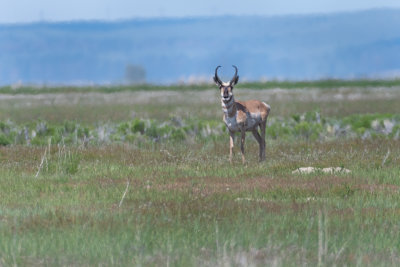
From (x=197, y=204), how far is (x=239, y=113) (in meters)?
5.01

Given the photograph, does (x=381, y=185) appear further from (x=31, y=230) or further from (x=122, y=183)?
(x=31, y=230)

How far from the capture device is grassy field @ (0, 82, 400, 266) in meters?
8.02

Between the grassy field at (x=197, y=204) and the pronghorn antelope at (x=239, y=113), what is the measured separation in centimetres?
55

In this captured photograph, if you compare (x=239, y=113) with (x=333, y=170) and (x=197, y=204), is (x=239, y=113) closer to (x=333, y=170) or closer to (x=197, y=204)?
(x=333, y=170)

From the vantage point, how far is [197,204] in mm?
10477

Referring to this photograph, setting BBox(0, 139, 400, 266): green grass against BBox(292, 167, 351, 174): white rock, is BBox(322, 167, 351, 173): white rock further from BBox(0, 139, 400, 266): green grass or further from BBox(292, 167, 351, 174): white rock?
BBox(0, 139, 400, 266): green grass

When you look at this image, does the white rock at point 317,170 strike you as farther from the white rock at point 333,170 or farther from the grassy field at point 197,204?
the grassy field at point 197,204

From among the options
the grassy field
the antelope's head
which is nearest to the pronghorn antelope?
the antelope's head

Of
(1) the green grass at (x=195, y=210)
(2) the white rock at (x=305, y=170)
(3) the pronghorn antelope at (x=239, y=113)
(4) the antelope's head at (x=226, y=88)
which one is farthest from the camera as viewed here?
(3) the pronghorn antelope at (x=239, y=113)

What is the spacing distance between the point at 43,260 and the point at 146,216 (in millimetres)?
2164

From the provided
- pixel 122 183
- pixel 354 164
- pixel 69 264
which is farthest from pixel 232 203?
pixel 354 164

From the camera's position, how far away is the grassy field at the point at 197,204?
8016 mm

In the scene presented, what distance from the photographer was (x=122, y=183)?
12.4 metres

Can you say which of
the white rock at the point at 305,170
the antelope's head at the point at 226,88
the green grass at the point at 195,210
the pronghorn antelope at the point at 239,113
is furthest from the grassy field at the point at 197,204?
the antelope's head at the point at 226,88
